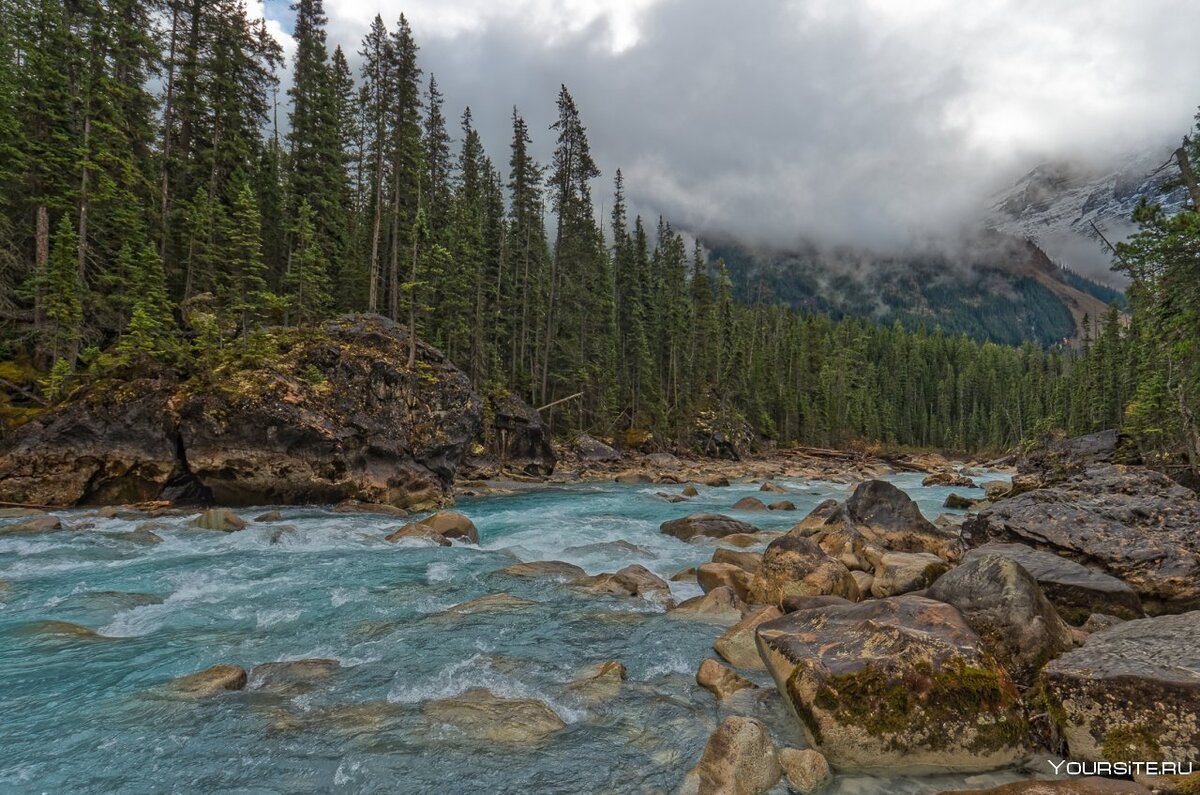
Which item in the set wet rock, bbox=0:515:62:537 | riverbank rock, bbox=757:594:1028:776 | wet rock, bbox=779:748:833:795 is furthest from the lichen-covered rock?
wet rock, bbox=0:515:62:537

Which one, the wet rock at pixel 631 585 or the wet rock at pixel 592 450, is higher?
the wet rock at pixel 592 450

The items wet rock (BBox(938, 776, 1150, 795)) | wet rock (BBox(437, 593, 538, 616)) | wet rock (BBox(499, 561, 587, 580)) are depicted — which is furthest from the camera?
wet rock (BBox(499, 561, 587, 580))

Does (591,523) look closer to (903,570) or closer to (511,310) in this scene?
(903,570)

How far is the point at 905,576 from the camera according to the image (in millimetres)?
10117

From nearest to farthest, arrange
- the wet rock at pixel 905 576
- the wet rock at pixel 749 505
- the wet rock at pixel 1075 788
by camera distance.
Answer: the wet rock at pixel 1075 788, the wet rock at pixel 905 576, the wet rock at pixel 749 505

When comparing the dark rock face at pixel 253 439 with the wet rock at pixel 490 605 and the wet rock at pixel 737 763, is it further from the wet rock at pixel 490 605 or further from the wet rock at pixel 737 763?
the wet rock at pixel 737 763

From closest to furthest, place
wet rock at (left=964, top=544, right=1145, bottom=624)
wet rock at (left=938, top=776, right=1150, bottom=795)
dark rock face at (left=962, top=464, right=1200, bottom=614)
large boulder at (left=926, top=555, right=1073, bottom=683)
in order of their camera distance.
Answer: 1. wet rock at (left=938, top=776, right=1150, bottom=795)
2. large boulder at (left=926, top=555, right=1073, bottom=683)
3. wet rock at (left=964, top=544, right=1145, bottom=624)
4. dark rock face at (left=962, top=464, right=1200, bottom=614)

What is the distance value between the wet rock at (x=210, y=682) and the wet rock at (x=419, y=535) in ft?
27.2

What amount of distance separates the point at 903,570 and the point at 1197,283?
11.5 meters

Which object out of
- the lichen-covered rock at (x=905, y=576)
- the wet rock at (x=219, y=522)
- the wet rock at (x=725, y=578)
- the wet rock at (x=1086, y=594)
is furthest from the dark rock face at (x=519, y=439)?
the wet rock at (x=1086, y=594)

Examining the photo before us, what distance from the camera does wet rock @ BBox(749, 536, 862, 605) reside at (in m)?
10.1

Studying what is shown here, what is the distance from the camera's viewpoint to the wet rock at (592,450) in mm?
44750

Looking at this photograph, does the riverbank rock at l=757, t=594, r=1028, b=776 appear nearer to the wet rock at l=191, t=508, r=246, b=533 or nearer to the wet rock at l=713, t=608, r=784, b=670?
the wet rock at l=713, t=608, r=784, b=670

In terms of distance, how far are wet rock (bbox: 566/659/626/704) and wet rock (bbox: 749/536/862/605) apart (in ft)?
13.2
